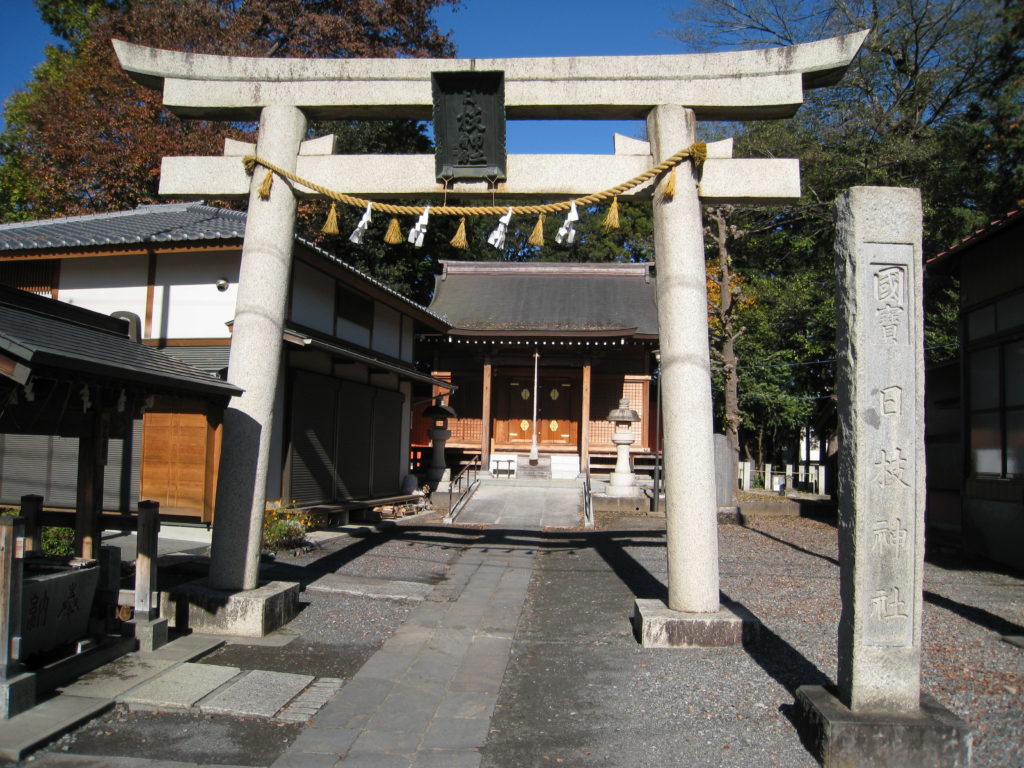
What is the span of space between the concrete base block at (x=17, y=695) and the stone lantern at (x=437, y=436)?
48.5 feet

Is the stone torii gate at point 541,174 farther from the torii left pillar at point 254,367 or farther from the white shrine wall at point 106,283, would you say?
the white shrine wall at point 106,283

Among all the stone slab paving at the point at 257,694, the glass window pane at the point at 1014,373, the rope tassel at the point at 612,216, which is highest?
the rope tassel at the point at 612,216

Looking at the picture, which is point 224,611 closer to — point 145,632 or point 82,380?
point 145,632

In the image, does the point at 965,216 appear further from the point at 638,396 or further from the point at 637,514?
the point at 637,514

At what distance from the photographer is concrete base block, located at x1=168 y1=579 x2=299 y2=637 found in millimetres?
6215

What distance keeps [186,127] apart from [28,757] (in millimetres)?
19954

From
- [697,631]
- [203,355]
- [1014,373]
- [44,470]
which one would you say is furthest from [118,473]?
[1014,373]

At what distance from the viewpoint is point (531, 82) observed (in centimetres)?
689

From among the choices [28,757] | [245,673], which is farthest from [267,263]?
[28,757]

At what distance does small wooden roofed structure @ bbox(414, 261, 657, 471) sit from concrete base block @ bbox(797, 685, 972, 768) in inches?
670

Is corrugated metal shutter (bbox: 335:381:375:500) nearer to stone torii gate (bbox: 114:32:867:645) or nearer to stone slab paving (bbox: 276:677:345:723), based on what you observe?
stone torii gate (bbox: 114:32:867:645)

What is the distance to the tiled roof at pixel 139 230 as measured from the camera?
12000mm

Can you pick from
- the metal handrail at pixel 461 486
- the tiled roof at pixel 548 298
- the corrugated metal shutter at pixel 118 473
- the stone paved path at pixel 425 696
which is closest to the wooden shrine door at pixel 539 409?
the metal handrail at pixel 461 486

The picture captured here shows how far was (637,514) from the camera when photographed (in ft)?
52.7
